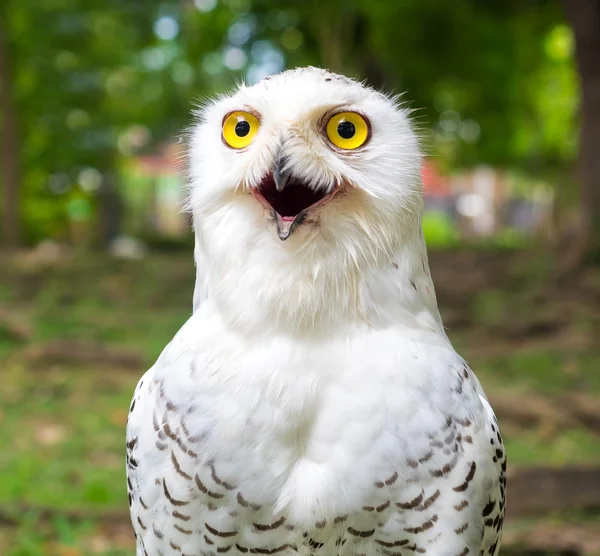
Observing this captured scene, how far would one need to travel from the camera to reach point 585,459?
4551 millimetres

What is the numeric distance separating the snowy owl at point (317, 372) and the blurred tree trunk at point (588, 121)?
22.0 feet

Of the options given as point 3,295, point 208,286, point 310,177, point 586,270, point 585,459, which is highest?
point 310,177

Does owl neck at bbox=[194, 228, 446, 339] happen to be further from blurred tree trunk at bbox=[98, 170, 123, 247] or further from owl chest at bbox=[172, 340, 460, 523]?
blurred tree trunk at bbox=[98, 170, 123, 247]

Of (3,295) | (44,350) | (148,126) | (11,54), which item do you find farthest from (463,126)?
(44,350)

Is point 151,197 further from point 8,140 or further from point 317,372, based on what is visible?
point 317,372

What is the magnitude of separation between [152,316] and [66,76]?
4.93m

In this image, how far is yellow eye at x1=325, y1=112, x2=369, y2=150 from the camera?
5.07 feet

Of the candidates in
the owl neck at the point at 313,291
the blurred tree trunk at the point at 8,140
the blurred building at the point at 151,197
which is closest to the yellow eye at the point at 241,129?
the owl neck at the point at 313,291

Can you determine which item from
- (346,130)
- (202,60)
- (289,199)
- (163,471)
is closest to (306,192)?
(289,199)

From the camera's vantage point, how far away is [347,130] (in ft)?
5.10

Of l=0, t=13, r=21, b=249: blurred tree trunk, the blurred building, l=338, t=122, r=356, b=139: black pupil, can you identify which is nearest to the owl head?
l=338, t=122, r=356, b=139: black pupil

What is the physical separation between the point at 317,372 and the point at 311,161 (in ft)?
1.43

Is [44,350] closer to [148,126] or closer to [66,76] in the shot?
[66,76]

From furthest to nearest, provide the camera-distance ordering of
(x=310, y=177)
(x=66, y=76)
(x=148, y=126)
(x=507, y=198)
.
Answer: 1. (x=507, y=198)
2. (x=148, y=126)
3. (x=66, y=76)
4. (x=310, y=177)
